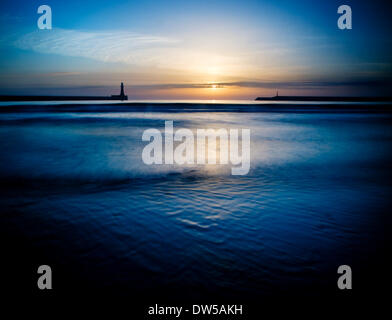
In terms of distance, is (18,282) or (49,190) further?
(49,190)

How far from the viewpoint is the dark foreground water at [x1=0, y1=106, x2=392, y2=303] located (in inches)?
125

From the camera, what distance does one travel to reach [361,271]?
339 centimetres

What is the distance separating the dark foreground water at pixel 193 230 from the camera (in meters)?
3.17

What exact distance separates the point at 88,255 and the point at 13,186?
4.54m

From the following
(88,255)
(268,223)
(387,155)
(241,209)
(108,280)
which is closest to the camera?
(108,280)

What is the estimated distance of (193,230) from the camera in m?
4.33

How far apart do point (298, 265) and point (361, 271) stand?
83 cm

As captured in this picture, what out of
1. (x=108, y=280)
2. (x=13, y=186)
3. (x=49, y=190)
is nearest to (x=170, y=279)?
(x=108, y=280)

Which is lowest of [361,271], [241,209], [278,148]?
[361,271]

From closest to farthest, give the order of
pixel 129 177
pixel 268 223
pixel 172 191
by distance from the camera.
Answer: pixel 268 223 → pixel 172 191 → pixel 129 177

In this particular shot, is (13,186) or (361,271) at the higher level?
(13,186)

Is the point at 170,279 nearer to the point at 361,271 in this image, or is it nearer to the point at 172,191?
the point at 361,271

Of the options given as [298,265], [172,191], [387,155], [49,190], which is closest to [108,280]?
[298,265]

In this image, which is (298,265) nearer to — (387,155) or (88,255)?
(88,255)
